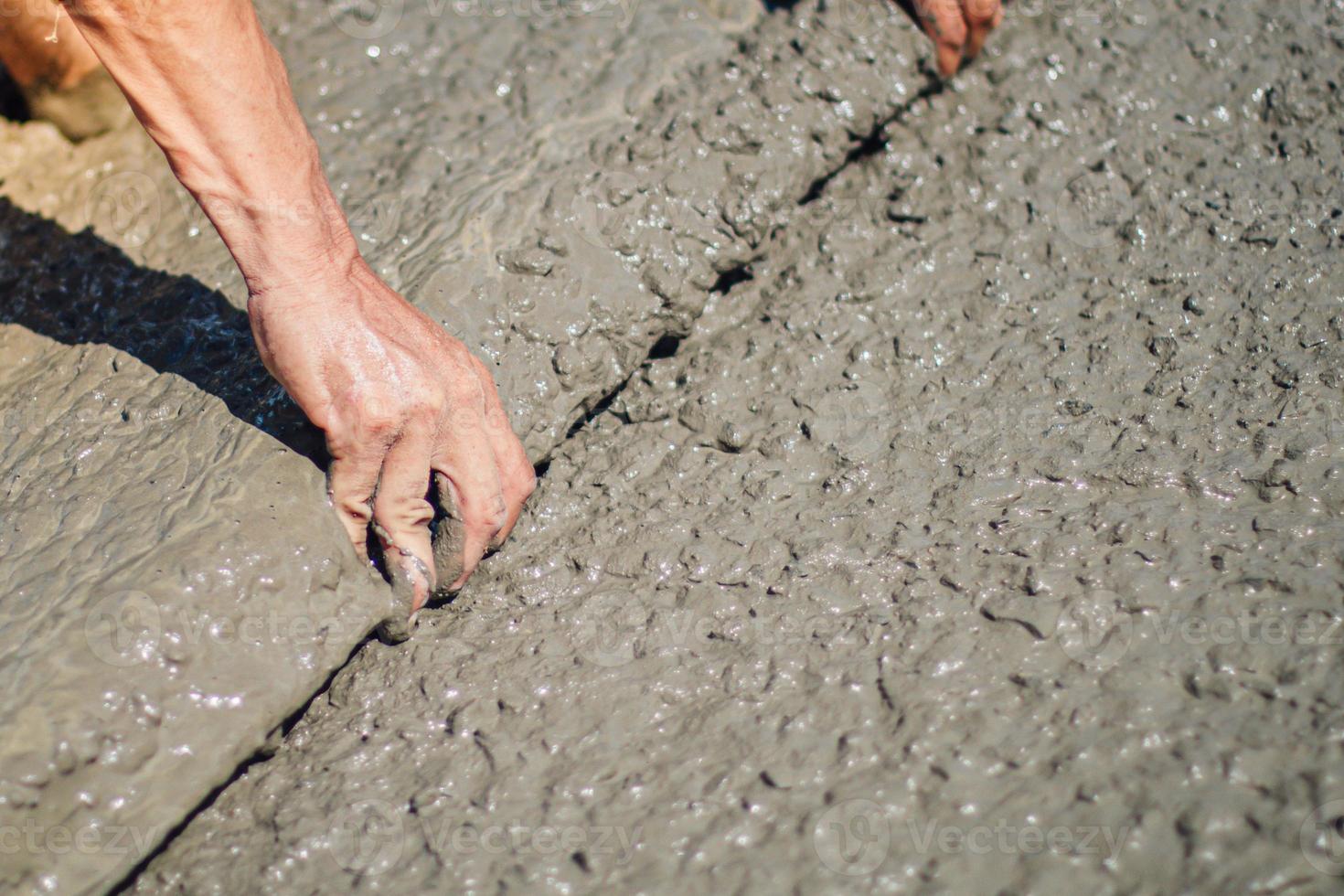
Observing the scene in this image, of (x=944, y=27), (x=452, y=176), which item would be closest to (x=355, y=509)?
(x=452, y=176)

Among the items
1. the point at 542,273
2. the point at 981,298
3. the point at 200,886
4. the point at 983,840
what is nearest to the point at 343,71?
the point at 542,273

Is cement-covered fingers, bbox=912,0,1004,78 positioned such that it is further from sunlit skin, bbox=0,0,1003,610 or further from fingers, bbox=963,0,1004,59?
sunlit skin, bbox=0,0,1003,610

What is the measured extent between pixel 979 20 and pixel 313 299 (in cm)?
187

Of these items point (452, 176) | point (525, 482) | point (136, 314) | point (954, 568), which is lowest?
point (954, 568)

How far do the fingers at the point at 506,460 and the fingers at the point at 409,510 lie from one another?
5.8 inches

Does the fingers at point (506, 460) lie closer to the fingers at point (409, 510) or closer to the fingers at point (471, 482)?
the fingers at point (471, 482)

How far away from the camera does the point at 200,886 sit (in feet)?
5.42

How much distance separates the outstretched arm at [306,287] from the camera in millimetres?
1667

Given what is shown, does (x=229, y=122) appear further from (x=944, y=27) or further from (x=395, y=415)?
(x=944, y=27)

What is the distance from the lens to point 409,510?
6.05ft

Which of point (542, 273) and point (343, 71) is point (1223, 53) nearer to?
point (542, 273)

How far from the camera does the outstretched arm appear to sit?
5.47ft

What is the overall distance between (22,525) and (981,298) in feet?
6.57

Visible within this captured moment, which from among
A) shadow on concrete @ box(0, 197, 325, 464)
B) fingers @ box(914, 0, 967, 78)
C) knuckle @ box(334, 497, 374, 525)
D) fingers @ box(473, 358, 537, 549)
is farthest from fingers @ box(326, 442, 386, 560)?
fingers @ box(914, 0, 967, 78)
